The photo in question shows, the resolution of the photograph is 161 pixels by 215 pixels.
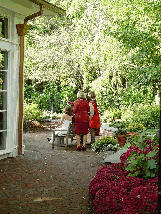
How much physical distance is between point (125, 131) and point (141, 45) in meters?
2.78

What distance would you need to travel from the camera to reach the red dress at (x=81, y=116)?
9430 millimetres

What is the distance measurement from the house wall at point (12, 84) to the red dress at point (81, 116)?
187cm

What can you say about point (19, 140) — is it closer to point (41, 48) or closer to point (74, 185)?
point (74, 185)

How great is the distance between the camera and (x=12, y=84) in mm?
8070

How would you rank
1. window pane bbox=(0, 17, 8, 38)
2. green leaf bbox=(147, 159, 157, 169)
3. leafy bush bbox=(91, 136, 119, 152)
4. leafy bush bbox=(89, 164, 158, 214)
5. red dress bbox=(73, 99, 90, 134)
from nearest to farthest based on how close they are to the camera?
1. leafy bush bbox=(89, 164, 158, 214)
2. green leaf bbox=(147, 159, 157, 169)
3. window pane bbox=(0, 17, 8, 38)
4. leafy bush bbox=(91, 136, 119, 152)
5. red dress bbox=(73, 99, 90, 134)

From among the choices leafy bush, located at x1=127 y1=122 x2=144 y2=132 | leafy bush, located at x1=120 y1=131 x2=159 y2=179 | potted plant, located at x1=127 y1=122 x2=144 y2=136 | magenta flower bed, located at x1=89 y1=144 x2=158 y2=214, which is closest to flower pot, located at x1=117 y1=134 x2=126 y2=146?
potted plant, located at x1=127 y1=122 x2=144 y2=136

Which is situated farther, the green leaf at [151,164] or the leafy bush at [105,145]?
the leafy bush at [105,145]

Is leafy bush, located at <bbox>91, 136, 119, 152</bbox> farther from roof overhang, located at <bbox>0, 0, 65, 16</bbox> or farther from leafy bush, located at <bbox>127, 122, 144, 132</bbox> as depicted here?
roof overhang, located at <bbox>0, 0, 65, 16</bbox>

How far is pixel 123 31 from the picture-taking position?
10422 mm

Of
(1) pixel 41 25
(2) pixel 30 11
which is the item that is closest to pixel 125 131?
(2) pixel 30 11

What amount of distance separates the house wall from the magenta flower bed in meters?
3.63

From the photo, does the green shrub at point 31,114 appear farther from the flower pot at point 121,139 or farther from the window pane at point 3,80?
the window pane at point 3,80

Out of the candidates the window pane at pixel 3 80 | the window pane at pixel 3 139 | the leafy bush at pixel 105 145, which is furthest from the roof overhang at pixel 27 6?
the leafy bush at pixel 105 145

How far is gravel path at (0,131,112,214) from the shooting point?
476 cm
